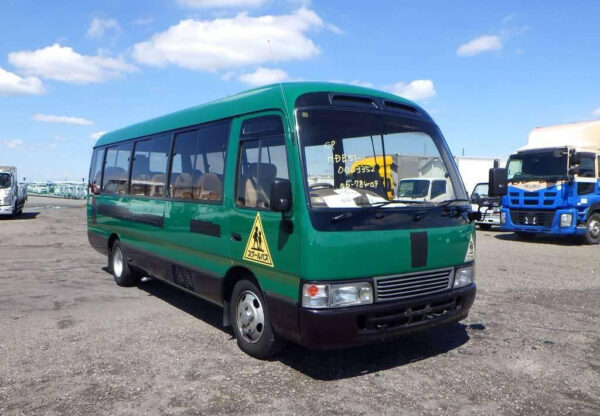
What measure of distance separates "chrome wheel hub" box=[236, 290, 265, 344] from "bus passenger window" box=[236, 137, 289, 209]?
92 centimetres

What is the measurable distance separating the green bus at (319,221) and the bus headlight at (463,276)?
2 centimetres

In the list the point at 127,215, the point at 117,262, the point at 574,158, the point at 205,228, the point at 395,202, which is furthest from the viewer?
the point at 574,158

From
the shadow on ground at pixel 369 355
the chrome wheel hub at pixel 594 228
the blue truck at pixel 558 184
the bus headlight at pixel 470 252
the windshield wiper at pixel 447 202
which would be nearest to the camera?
the shadow on ground at pixel 369 355

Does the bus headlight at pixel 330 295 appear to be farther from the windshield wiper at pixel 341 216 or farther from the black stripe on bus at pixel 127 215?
the black stripe on bus at pixel 127 215

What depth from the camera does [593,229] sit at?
14.6 metres

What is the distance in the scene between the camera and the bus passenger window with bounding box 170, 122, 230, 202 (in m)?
5.37

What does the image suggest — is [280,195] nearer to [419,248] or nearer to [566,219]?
[419,248]

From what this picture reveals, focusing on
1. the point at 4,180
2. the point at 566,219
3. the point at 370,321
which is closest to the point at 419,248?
the point at 370,321

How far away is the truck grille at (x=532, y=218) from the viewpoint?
14.1 metres

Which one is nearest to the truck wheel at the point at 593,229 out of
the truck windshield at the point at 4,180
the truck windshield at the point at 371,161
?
the truck windshield at the point at 371,161

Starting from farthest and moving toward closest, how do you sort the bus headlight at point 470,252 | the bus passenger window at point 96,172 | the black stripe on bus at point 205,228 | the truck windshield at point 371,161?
the bus passenger window at point 96,172 → the black stripe on bus at point 205,228 → the bus headlight at point 470,252 → the truck windshield at point 371,161

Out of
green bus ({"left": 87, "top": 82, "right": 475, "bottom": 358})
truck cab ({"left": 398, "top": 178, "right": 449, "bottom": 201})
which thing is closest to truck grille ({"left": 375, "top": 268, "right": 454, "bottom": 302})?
green bus ({"left": 87, "top": 82, "right": 475, "bottom": 358})

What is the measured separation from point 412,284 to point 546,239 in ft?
46.1

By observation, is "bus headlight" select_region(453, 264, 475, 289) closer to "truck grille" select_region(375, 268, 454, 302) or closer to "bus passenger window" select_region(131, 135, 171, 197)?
"truck grille" select_region(375, 268, 454, 302)
